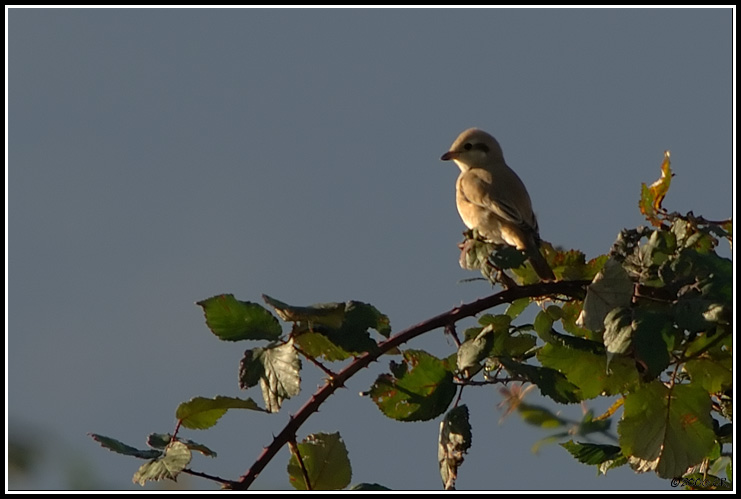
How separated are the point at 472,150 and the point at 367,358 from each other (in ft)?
18.3

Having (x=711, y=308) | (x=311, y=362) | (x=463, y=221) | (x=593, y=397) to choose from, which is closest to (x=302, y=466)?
(x=311, y=362)

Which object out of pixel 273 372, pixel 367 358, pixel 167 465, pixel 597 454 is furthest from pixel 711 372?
pixel 167 465

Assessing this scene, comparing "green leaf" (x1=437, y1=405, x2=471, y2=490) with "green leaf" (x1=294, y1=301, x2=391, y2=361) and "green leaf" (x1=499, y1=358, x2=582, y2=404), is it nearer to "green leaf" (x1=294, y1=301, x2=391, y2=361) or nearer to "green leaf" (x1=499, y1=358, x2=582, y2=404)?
"green leaf" (x1=499, y1=358, x2=582, y2=404)

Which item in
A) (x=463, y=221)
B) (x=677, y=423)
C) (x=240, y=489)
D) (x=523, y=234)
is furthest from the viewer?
(x=463, y=221)

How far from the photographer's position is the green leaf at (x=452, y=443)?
109 inches

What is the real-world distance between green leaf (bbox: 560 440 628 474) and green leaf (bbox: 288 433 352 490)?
872 mm

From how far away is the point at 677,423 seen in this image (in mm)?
2982

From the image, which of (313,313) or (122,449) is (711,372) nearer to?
(313,313)

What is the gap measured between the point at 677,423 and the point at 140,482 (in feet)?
5.25

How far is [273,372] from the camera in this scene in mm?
2709

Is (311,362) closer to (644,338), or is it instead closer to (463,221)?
(644,338)

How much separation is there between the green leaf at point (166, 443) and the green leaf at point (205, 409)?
0.08m

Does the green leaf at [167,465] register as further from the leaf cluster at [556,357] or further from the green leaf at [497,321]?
the green leaf at [497,321]

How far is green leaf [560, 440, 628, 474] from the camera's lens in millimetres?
3305
